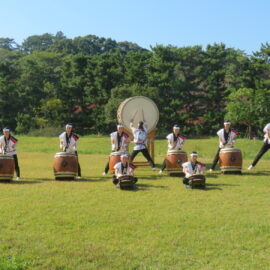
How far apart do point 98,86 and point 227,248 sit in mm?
26264

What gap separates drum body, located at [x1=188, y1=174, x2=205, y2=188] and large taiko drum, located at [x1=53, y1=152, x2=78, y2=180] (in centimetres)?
294

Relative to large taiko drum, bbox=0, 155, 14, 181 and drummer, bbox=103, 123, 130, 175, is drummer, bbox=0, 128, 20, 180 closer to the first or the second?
large taiko drum, bbox=0, 155, 14, 181

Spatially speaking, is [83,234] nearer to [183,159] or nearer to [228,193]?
[228,193]

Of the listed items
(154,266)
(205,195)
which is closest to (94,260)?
(154,266)

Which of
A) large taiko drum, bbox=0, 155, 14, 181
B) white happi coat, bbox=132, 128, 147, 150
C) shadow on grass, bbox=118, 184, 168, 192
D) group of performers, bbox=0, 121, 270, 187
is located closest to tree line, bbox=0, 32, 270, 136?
white happi coat, bbox=132, 128, 147, 150

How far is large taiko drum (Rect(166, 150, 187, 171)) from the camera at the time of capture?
33.0 feet

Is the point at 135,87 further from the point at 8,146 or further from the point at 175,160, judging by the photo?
the point at 8,146

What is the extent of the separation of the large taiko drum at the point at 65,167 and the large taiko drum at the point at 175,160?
239cm

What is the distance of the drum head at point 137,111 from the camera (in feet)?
40.2

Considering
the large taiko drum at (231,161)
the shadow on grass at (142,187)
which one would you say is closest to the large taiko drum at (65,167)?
the shadow on grass at (142,187)

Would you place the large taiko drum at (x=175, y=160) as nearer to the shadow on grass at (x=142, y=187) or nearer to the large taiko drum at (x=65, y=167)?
the shadow on grass at (x=142, y=187)

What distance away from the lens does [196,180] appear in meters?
8.20

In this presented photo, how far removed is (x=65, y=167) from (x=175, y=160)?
2764 millimetres

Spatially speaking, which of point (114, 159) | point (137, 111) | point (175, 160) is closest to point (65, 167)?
point (114, 159)
